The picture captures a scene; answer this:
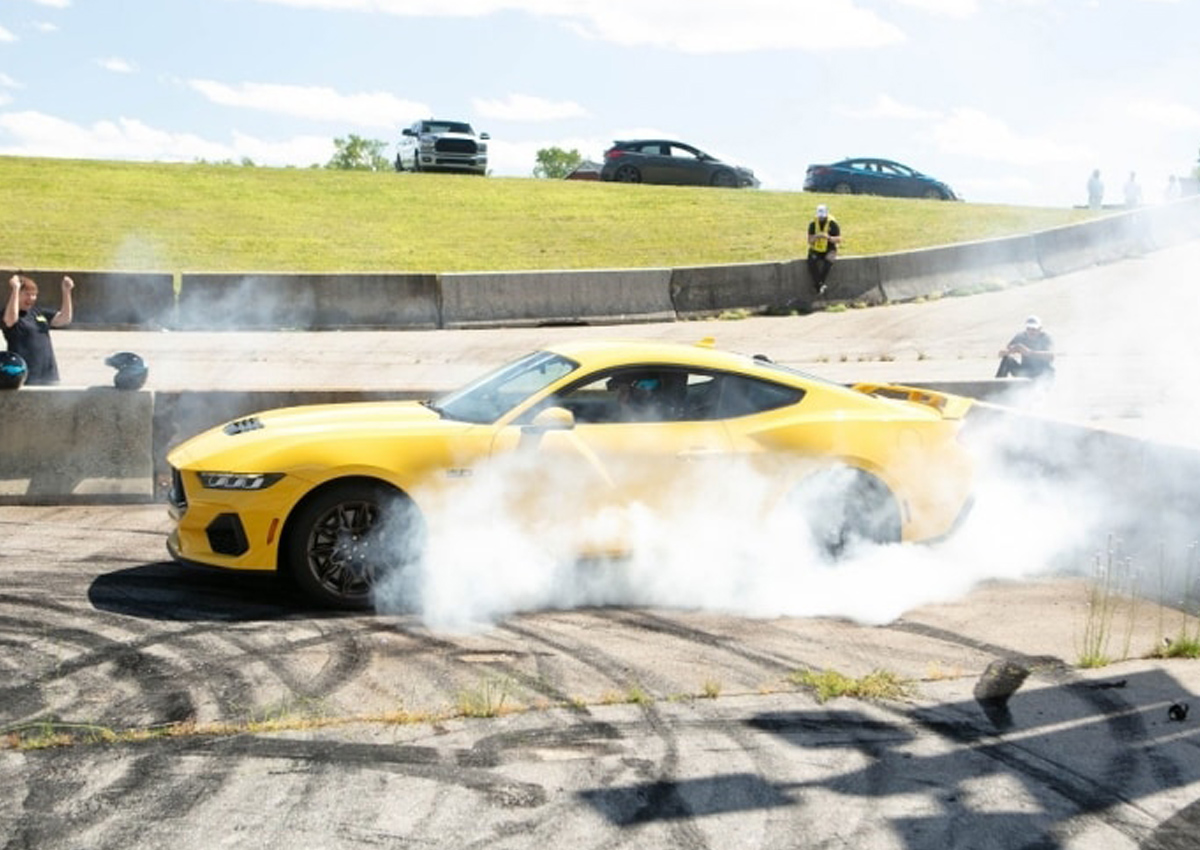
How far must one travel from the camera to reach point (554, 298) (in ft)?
73.6

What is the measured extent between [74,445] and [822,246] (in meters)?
14.7

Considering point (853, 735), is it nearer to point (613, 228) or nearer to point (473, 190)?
point (613, 228)

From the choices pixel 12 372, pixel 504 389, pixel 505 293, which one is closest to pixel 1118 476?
pixel 504 389

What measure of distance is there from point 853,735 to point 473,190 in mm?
30146

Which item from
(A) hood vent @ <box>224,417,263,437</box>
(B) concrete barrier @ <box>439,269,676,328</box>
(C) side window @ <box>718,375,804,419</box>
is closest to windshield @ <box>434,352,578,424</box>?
(C) side window @ <box>718,375,804,419</box>

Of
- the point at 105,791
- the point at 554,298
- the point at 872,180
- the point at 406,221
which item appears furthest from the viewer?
the point at 872,180

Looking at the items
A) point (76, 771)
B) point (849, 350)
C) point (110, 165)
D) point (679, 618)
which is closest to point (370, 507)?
point (679, 618)

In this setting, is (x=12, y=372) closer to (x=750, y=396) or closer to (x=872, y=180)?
(x=750, y=396)

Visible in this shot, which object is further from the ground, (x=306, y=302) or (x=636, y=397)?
(x=306, y=302)

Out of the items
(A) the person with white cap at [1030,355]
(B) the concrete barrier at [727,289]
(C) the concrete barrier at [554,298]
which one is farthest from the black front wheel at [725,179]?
(A) the person with white cap at [1030,355]

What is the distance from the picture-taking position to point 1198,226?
33125 mm

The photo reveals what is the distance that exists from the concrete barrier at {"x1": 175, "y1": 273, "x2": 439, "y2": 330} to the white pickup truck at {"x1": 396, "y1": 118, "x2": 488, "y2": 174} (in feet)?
63.3

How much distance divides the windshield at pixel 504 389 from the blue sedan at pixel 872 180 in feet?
105

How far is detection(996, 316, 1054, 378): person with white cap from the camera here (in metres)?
15.5
